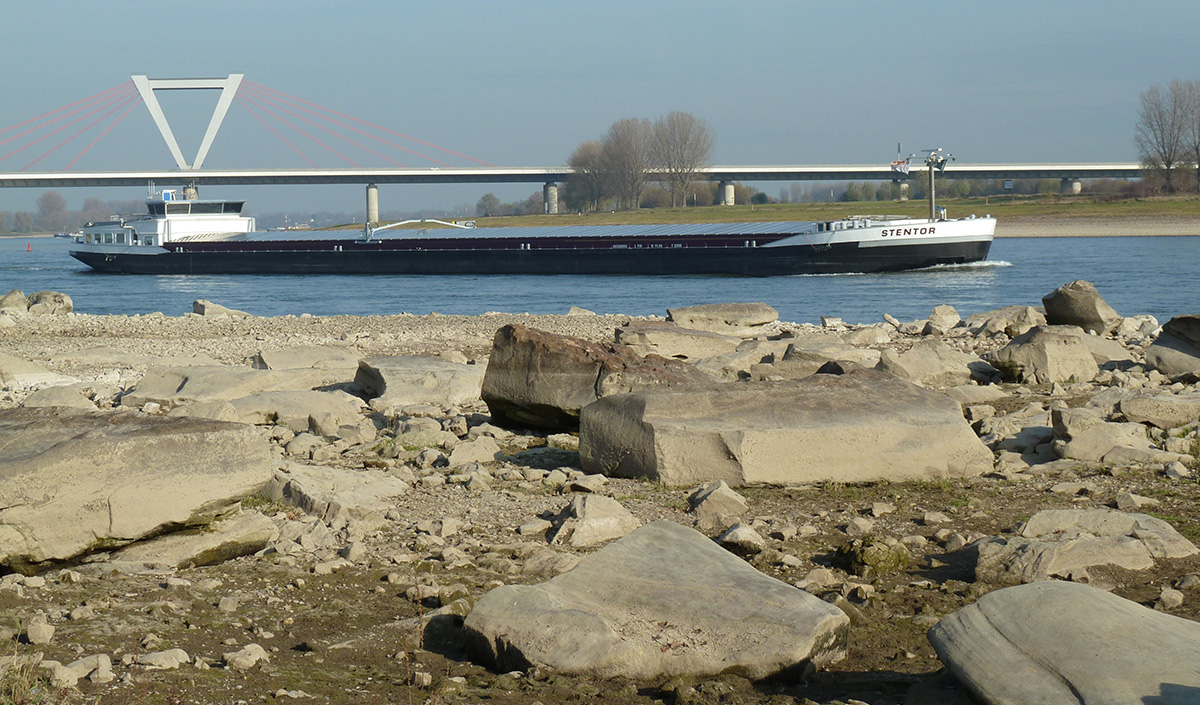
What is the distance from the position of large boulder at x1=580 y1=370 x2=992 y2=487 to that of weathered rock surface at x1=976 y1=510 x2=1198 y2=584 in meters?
1.04

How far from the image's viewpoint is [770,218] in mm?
61656

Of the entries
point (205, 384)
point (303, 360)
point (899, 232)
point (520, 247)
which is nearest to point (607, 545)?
point (205, 384)

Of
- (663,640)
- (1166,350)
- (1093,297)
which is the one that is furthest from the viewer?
(1093,297)

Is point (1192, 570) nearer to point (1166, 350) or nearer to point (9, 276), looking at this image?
point (1166, 350)

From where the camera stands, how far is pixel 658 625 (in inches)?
130

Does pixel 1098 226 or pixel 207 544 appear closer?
pixel 207 544

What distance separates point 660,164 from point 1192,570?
7701 cm

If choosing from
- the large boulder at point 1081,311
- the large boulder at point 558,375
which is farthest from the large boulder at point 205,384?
the large boulder at point 1081,311

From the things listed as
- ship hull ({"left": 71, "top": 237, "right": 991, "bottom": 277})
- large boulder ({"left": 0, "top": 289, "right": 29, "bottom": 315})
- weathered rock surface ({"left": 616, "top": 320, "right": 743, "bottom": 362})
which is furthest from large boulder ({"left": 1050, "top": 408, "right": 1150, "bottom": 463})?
ship hull ({"left": 71, "top": 237, "right": 991, "bottom": 277})

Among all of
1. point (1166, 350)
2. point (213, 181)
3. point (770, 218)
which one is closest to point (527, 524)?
point (1166, 350)

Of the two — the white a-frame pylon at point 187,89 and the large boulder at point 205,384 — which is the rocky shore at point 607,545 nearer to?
the large boulder at point 205,384

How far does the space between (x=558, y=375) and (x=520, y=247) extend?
32539 mm

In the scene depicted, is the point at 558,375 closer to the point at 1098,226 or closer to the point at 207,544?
the point at 207,544

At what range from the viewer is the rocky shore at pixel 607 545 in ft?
10.0
